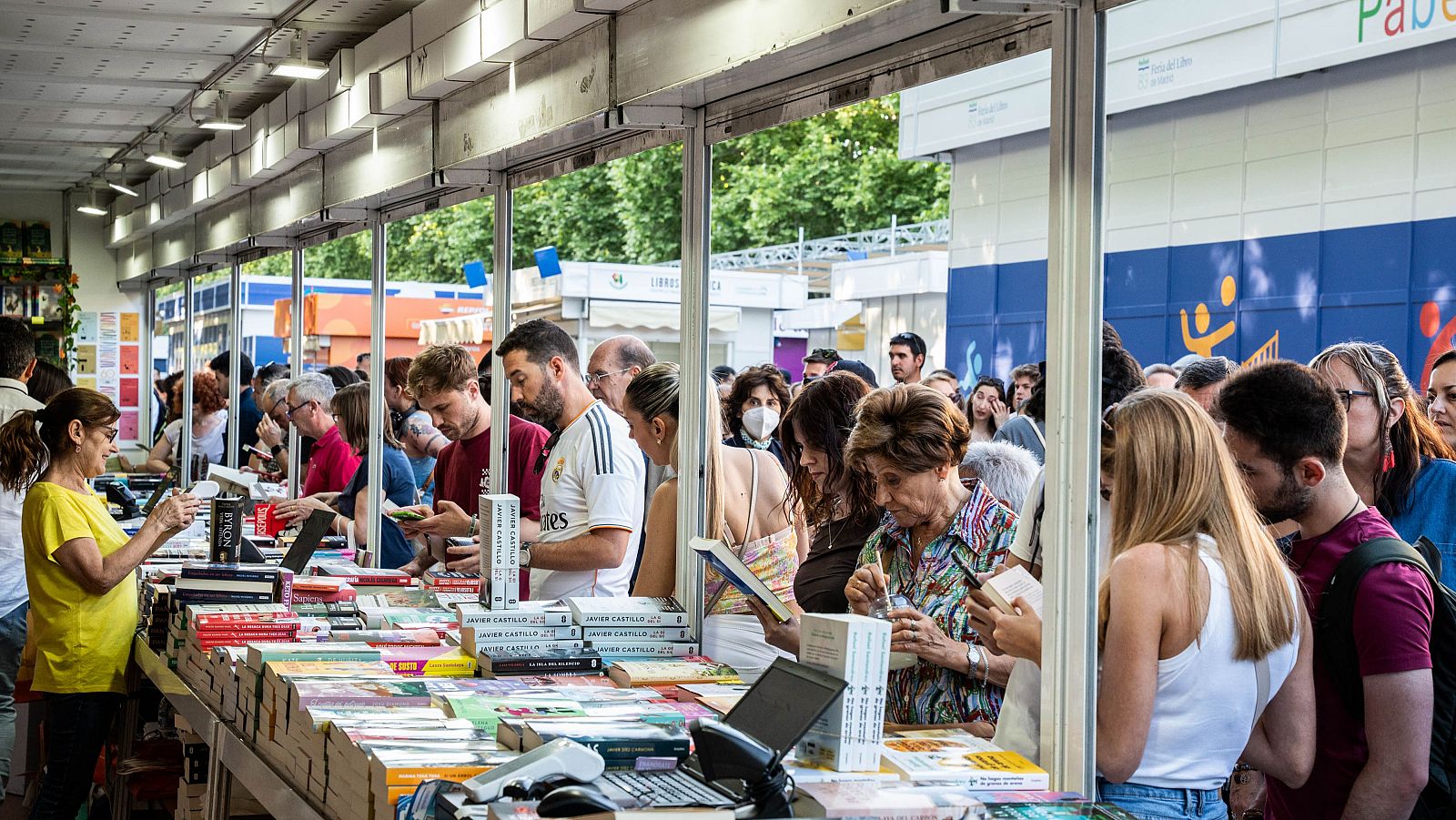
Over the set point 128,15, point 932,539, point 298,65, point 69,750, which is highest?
point 128,15

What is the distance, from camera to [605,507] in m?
3.91

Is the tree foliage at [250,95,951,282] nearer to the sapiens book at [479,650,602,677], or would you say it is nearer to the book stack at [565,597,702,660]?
the book stack at [565,597,702,660]

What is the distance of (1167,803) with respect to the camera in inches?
89.4

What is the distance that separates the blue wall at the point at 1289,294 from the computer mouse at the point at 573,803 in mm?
4318

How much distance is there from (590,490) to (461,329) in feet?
34.9

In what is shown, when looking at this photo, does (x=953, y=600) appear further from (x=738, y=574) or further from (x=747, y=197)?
(x=747, y=197)

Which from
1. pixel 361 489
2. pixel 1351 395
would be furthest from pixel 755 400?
pixel 1351 395

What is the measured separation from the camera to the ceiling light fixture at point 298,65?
17.2ft

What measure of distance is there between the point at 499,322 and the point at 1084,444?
3.20m

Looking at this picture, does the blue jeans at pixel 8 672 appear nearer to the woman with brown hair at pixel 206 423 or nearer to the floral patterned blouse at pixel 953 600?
the floral patterned blouse at pixel 953 600

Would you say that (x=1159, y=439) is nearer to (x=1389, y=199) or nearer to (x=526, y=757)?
(x=526, y=757)

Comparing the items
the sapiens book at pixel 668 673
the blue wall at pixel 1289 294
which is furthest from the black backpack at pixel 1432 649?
the blue wall at pixel 1289 294

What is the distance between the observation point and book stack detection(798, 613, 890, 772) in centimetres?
217

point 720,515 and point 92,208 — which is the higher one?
point 92,208
